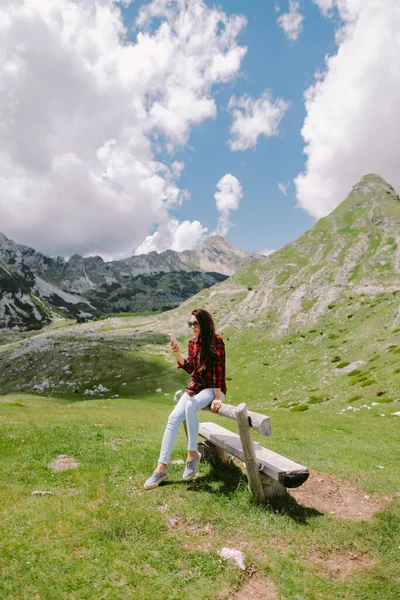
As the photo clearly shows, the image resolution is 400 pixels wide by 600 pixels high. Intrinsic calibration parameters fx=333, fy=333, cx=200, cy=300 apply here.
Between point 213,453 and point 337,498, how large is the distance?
189 inches

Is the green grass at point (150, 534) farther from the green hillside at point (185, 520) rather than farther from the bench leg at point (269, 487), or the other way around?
the bench leg at point (269, 487)

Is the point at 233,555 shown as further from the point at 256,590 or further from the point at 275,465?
the point at 275,465

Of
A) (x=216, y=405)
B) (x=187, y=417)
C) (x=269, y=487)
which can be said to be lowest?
(x=269, y=487)

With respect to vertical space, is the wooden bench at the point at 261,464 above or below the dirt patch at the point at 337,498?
above

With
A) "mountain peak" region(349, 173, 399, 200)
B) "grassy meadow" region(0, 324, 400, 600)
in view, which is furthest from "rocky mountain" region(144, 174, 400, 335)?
"grassy meadow" region(0, 324, 400, 600)

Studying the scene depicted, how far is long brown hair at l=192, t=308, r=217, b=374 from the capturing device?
11.3 metres

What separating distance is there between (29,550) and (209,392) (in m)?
6.19

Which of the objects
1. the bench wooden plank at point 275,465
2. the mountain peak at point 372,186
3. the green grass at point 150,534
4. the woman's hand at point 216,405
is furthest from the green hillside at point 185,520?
the mountain peak at point 372,186

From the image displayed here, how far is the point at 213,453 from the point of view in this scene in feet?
44.7

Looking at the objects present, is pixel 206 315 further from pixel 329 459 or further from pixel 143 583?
pixel 329 459

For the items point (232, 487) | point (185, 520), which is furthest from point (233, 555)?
point (232, 487)

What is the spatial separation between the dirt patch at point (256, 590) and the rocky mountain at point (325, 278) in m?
80.4

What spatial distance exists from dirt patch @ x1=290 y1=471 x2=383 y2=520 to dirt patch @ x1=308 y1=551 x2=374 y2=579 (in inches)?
89.9

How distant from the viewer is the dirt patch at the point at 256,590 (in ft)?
22.4
